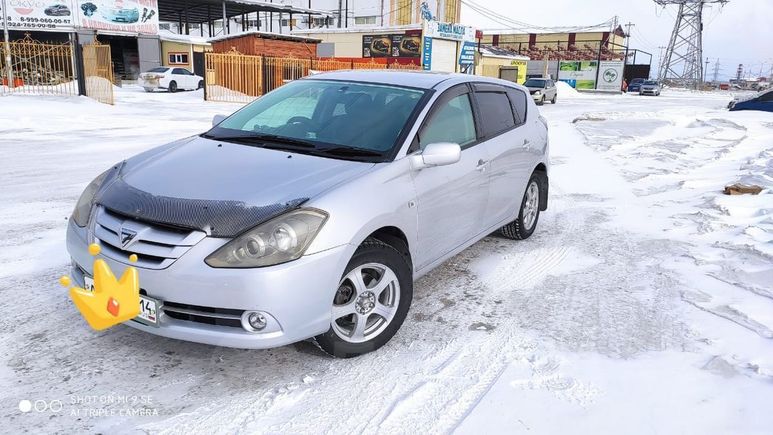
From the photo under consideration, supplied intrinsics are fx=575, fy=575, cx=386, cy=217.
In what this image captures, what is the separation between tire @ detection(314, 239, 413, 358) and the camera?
10.0 feet

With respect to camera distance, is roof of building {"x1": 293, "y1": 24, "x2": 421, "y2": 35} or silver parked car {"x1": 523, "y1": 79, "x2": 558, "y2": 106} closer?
silver parked car {"x1": 523, "y1": 79, "x2": 558, "y2": 106}

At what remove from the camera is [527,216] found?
5602 mm

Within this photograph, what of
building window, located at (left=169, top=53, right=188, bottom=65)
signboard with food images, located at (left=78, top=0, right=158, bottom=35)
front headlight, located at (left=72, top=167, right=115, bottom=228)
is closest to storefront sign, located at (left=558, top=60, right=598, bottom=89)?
building window, located at (left=169, top=53, right=188, bottom=65)

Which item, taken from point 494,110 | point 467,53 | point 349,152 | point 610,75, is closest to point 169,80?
point 467,53

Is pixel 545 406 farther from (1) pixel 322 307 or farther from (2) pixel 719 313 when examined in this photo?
(2) pixel 719 313

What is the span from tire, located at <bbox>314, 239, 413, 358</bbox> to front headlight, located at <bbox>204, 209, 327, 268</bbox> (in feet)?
1.07

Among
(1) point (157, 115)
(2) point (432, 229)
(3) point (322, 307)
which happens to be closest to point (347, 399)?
(3) point (322, 307)

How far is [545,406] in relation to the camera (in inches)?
111

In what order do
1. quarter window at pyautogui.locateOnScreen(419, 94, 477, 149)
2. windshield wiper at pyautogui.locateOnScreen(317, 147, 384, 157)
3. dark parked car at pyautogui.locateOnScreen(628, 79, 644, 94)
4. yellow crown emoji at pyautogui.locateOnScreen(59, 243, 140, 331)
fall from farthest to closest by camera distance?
dark parked car at pyautogui.locateOnScreen(628, 79, 644, 94)
quarter window at pyautogui.locateOnScreen(419, 94, 477, 149)
windshield wiper at pyautogui.locateOnScreen(317, 147, 384, 157)
yellow crown emoji at pyautogui.locateOnScreen(59, 243, 140, 331)

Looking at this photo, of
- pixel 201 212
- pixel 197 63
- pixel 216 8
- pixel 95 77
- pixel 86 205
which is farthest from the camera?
pixel 216 8

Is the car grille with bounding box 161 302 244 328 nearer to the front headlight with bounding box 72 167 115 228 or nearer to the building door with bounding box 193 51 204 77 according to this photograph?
the front headlight with bounding box 72 167 115 228

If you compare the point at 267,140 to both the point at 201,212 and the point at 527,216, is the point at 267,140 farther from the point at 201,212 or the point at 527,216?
the point at 527,216

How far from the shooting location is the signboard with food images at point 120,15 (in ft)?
108

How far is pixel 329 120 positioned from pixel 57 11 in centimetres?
3480
